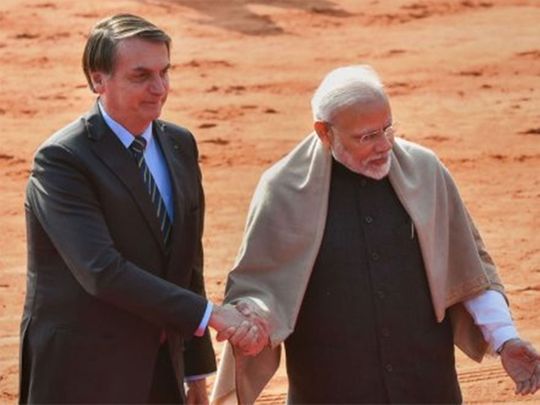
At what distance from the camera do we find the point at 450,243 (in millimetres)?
5887

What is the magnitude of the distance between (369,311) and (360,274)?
12 cm

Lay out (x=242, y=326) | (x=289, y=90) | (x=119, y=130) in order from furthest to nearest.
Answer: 1. (x=289, y=90)
2. (x=242, y=326)
3. (x=119, y=130)

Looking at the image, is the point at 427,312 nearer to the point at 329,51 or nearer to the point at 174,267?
the point at 174,267

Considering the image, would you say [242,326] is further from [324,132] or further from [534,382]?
[534,382]

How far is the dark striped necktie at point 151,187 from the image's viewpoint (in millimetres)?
5520

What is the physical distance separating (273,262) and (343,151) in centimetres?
46

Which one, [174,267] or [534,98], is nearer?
[174,267]

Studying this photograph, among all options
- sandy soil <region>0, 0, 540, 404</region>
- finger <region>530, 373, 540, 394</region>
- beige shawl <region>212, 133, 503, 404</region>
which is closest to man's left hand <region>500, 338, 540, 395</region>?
finger <region>530, 373, 540, 394</region>

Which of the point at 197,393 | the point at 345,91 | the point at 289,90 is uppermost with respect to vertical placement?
the point at 345,91

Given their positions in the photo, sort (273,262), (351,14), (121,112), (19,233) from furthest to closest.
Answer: (351,14) → (19,233) → (273,262) → (121,112)

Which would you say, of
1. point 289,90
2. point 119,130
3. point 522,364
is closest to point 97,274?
point 119,130

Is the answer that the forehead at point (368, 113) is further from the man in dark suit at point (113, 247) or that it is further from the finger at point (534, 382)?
the finger at point (534, 382)

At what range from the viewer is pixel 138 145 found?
Result: 5543 millimetres

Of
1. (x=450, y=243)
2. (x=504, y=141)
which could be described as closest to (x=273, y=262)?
(x=450, y=243)
